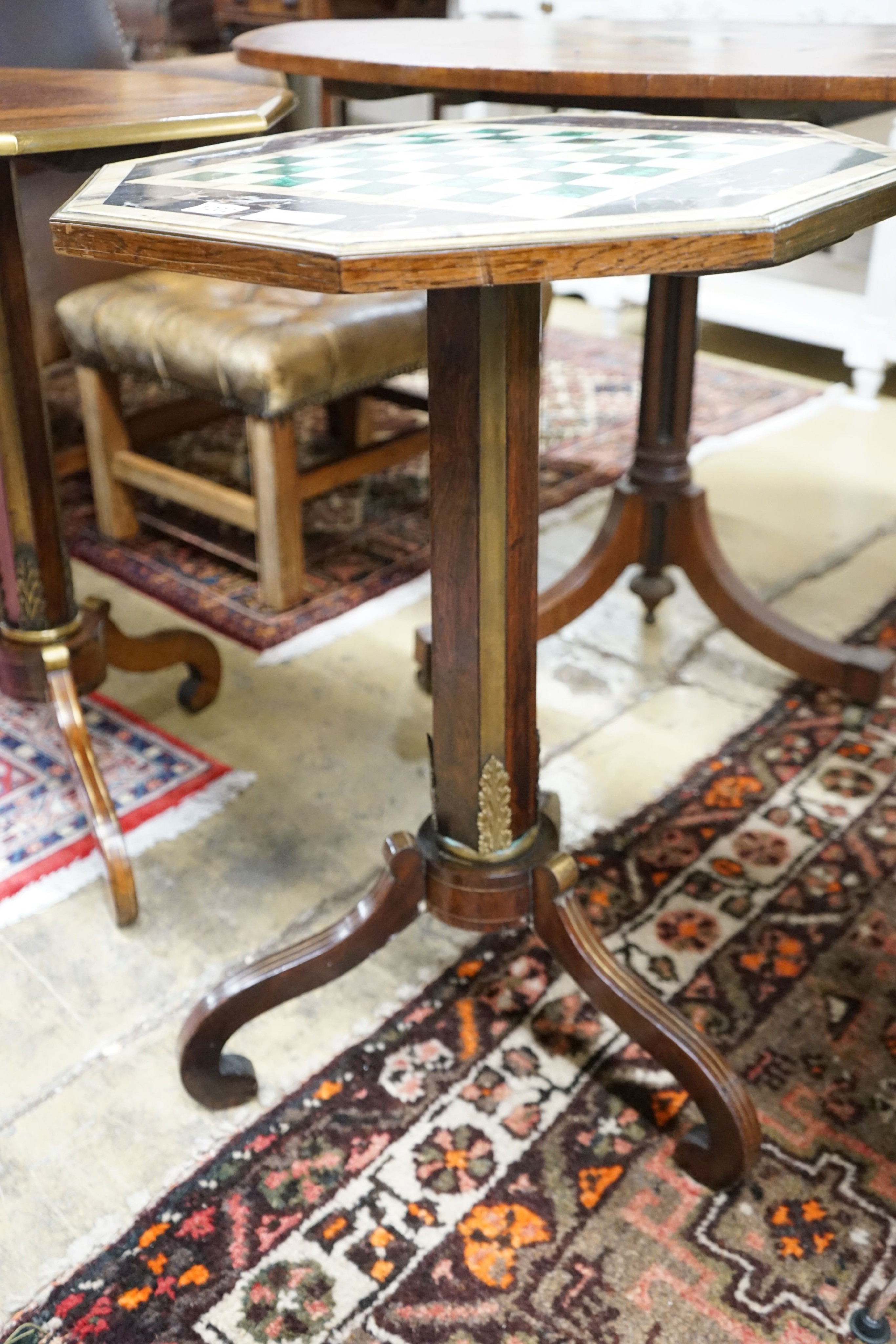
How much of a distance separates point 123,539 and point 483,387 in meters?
1.55

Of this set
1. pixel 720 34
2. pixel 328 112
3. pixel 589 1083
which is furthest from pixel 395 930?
pixel 328 112

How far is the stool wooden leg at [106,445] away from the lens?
220 cm

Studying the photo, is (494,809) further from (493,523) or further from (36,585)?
(36,585)

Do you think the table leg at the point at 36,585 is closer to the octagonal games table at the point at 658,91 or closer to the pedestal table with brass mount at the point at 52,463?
the pedestal table with brass mount at the point at 52,463

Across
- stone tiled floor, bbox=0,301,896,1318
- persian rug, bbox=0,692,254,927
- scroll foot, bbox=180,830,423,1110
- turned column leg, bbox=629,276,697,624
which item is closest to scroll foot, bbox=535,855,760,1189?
scroll foot, bbox=180,830,423,1110

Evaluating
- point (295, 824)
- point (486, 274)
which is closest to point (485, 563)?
point (486, 274)

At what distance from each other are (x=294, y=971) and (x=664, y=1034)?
0.35 metres

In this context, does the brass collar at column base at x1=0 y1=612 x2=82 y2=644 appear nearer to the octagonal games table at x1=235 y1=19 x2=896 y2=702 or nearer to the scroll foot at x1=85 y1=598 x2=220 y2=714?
the scroll foot at x1=85 y1=598 x2=220 y2=714

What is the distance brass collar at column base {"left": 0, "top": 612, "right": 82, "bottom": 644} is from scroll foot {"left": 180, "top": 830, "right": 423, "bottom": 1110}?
57 centimetres

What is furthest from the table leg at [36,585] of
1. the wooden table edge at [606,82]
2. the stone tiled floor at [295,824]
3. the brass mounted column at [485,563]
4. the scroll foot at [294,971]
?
the brass mounted column at [485,563]

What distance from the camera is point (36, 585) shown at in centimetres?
147

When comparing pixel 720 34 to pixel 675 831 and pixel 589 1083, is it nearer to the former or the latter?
pixel 675 831

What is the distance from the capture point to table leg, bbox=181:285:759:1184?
92 cm

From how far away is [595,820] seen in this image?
1.55m
